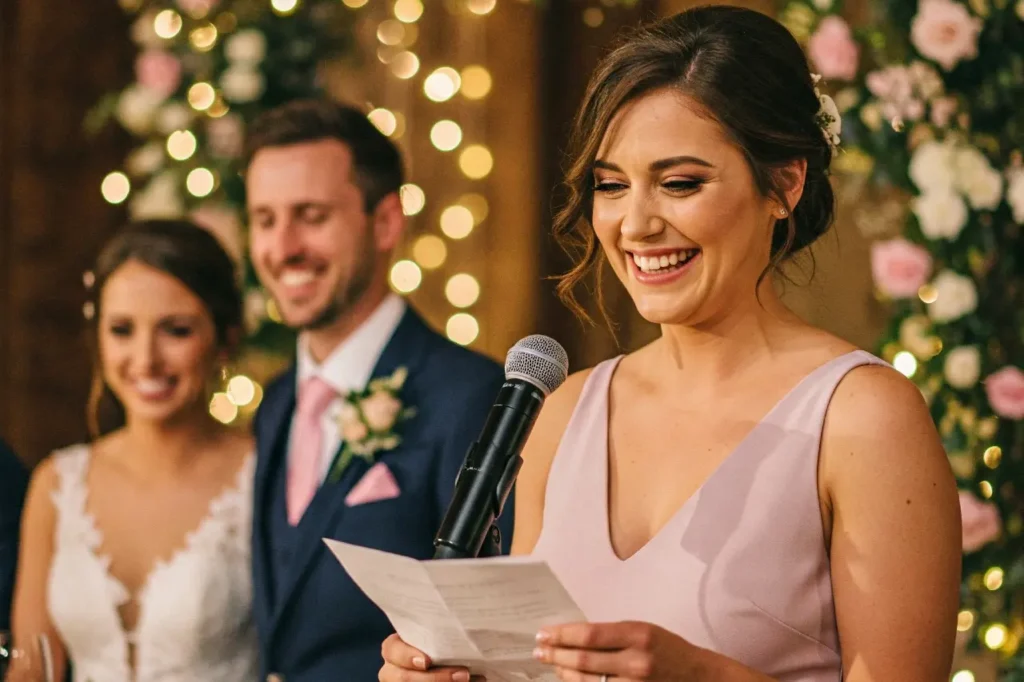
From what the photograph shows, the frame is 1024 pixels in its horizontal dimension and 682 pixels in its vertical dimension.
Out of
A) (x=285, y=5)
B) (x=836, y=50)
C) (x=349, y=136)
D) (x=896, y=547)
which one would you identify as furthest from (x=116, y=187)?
(x=896, y=547)

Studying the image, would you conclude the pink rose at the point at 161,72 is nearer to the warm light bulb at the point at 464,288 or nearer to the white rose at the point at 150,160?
the white rose at the point at 150,160

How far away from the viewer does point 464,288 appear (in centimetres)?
510

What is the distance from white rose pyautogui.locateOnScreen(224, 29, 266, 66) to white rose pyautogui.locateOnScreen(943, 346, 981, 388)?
2.13 meters

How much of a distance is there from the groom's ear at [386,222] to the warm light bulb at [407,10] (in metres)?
2.09

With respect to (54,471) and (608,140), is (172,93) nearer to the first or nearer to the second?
(54,471)

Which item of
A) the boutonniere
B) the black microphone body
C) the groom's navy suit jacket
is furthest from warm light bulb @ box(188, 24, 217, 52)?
the black microphone body

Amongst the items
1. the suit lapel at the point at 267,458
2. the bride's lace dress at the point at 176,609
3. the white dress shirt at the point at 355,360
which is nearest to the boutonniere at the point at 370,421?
the white dress shirt at the point at 355,360

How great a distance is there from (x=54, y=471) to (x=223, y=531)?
503mm

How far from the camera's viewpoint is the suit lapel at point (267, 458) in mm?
2877

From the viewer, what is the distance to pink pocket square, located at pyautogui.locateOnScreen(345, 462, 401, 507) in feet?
8.89

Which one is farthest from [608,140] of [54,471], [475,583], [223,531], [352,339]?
[54,471]

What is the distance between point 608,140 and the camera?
1.79 meters

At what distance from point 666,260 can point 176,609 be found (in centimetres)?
170

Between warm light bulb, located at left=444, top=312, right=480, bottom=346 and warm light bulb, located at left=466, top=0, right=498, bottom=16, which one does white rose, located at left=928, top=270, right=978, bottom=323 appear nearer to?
warm light bulb, located at left=444, top=312, right=480, bottom=346
